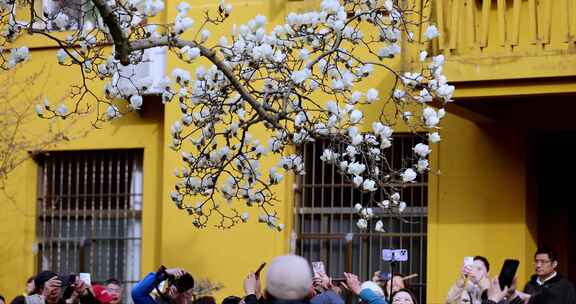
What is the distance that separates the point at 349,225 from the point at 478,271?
10.7 ft

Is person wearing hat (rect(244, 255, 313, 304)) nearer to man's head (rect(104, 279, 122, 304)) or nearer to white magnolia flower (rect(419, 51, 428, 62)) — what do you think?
white magnolia flower (rect(419, 51, 428, 62))

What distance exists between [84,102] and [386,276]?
16.5ft

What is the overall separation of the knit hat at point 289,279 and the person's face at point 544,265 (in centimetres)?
595

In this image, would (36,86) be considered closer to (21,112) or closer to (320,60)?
(21,112)

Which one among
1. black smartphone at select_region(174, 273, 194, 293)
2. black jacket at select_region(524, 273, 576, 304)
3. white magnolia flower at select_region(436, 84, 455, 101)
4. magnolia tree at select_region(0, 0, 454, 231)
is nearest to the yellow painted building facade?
magnolia tree at select_region(0, 0, 454, 231)

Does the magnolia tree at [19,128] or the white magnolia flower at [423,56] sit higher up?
the white magnolia flower at [423,56]

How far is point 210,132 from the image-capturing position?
12.2 metres

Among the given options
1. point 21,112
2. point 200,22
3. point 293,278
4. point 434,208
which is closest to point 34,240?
point 21,112

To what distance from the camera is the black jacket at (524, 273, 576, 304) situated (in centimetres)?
1280

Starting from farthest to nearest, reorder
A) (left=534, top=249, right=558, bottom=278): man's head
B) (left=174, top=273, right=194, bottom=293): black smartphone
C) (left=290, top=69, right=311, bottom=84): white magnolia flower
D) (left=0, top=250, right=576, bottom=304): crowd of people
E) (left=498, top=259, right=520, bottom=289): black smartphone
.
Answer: (left=534, top=249, right=558, bottom=278): man's head
(left=498, top=259, right=520, bottom=289): black smartphone
(left=174, top=273, right=194, bottom=293): black smartphone
(left=290, top=69, right=311, bottom=84): white magnolia flower
(left=0, top=250, right=576, bottom=304): crowd of people

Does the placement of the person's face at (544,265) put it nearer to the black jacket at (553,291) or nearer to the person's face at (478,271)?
the black jacket at (553,291)

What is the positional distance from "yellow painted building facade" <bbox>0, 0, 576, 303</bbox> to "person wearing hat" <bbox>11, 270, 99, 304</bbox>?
11.6 ft

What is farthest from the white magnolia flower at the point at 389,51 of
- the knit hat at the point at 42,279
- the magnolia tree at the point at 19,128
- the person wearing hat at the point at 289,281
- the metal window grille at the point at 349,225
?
the magnolia tree at the point at 19,128

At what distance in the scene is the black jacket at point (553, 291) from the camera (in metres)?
12.8
